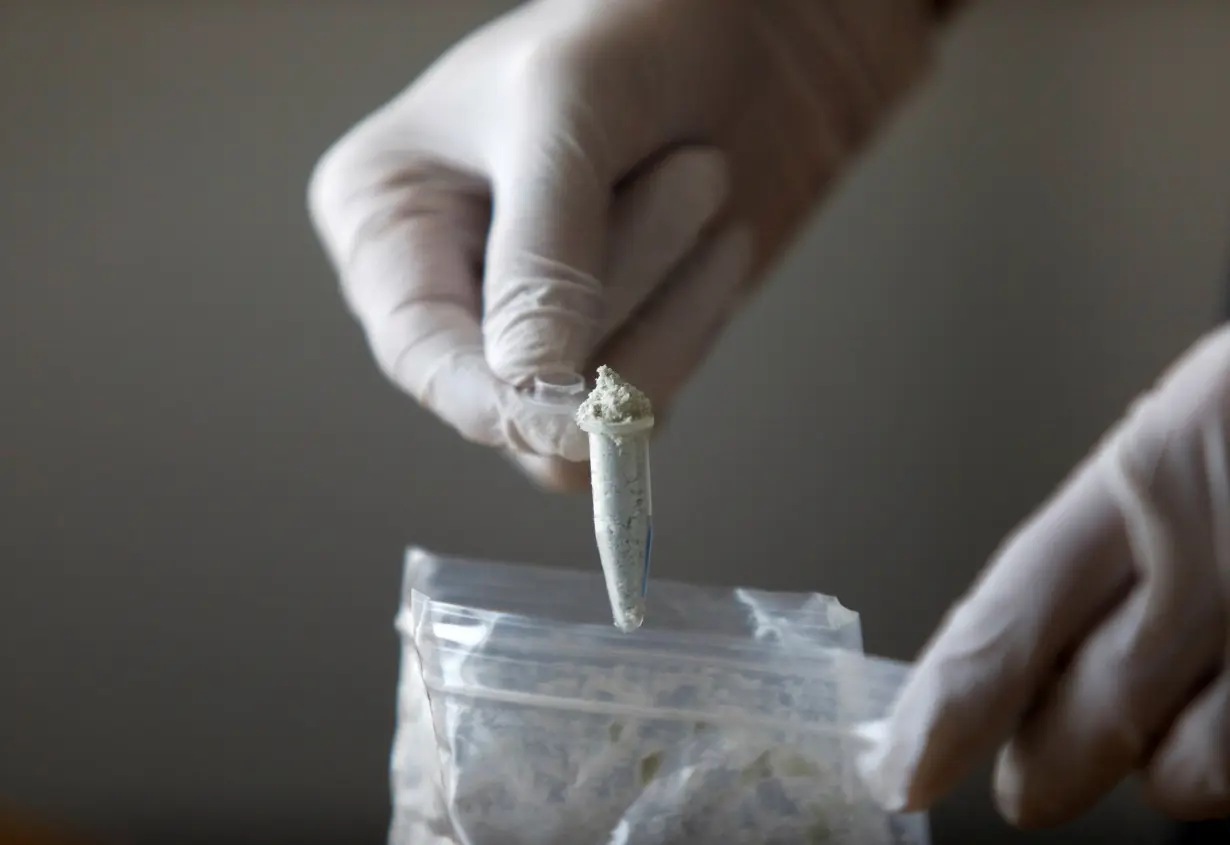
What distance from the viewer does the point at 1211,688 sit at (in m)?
0.61

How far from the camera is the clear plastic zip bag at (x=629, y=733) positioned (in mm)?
470

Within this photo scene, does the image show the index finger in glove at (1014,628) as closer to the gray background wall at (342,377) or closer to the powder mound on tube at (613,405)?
the powder mound on tube at (613,405)

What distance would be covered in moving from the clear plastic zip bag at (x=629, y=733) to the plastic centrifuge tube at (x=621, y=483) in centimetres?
4

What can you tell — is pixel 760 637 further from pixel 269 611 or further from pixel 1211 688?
pixel 269 611

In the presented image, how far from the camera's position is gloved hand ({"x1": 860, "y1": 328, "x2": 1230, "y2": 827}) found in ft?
1.92

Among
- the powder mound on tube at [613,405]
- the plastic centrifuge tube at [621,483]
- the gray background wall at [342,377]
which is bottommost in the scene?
the gray background wall at [342,377]

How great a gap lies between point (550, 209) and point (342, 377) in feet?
1.86

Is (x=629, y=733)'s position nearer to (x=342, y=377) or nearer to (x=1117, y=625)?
(x=1117, y=625)

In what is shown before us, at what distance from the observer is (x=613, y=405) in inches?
16.9

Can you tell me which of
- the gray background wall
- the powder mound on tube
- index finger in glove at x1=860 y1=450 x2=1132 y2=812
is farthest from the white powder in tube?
the gray background wall

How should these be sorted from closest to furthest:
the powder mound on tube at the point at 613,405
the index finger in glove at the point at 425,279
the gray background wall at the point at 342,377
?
the powder mound on tube at the point at 613,405 → the index finger in glove at the point at 425,279 → the gray background wall at the point at 342,377

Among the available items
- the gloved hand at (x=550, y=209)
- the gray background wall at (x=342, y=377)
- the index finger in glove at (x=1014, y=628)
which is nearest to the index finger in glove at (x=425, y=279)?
the gloved hand at (x=550, y=209)

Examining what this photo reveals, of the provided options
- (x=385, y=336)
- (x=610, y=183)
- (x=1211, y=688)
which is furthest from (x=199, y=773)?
(x=1211, y=688)

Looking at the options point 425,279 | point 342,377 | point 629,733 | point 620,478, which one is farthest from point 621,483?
point 342,377
